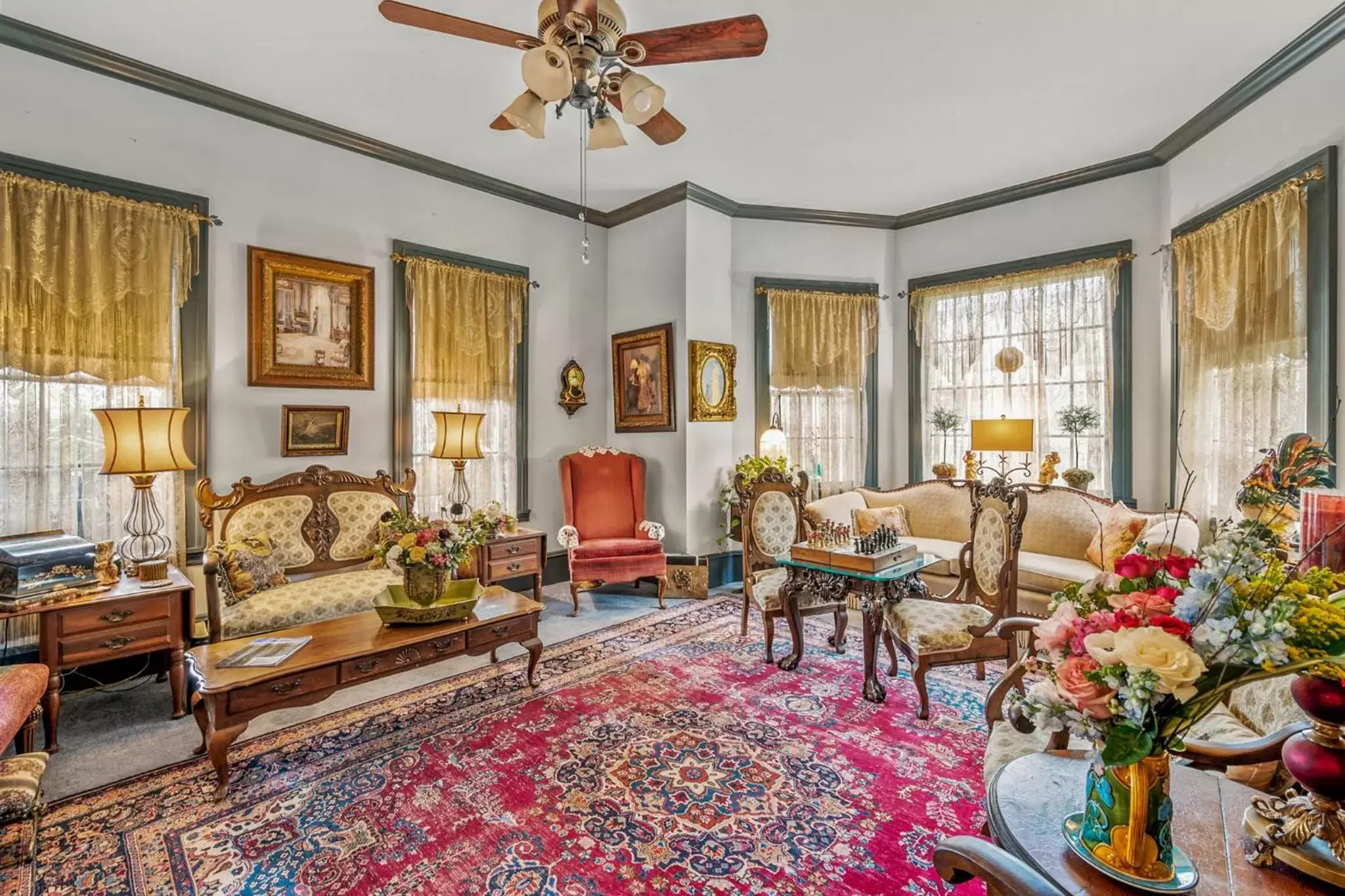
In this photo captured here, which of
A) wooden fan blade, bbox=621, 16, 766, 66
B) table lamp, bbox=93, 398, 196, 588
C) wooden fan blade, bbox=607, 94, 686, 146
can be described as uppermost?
wooden fan blade, bbox=621, 16, 766, 66

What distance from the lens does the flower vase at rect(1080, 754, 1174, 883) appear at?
1068 millimetres

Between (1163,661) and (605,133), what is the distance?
2949 mm

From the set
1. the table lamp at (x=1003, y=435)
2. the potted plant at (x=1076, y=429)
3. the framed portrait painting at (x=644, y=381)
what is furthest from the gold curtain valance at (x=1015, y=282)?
the framed portrait painting at (x=644, y=381)

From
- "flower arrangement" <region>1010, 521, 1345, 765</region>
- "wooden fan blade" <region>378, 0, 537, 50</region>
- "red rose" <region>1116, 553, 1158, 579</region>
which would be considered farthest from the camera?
"wooden fan blade" <region>378, 0, 537, 50</region>

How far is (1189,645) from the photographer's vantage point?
103cm

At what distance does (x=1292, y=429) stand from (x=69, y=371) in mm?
6891

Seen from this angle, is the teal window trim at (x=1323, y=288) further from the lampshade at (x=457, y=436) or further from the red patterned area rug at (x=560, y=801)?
the lampshade at (x=457, y=436)

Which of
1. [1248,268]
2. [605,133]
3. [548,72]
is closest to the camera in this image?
[548,72]

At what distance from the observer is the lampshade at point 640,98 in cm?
247

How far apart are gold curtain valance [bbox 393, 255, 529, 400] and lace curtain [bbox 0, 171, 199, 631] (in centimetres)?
146

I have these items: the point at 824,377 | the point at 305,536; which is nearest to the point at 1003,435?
the point at 824,377

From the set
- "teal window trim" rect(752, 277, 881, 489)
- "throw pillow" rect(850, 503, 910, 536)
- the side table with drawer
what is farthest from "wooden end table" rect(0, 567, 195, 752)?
"throw pillow" rect(850, 503, 910, 536)

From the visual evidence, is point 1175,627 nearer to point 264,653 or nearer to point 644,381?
point 264,653

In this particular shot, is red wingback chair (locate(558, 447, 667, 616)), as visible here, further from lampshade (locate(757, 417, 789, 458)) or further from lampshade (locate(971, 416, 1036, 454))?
lampshade (locate(971, 416, 1036, 454))
